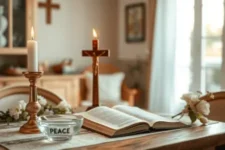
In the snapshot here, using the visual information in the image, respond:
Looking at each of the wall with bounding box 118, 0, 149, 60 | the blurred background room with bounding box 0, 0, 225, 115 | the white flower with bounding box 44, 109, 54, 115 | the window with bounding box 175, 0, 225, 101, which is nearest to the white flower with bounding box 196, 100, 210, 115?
the white flower with bounding box 44, 109, 54, 115

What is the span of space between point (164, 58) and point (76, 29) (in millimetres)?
1480

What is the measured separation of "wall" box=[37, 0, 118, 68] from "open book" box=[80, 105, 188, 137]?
292 cm

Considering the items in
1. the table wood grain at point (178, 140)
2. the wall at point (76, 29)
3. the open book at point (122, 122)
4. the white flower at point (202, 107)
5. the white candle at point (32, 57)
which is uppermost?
the wall at point (76, 29)

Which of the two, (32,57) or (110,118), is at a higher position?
(32,57)

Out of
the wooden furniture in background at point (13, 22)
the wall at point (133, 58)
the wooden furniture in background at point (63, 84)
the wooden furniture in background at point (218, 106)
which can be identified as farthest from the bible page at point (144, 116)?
the wall at point (133, 58)

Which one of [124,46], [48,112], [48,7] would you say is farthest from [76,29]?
[48,112]

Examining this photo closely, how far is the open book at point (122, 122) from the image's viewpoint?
1669mm

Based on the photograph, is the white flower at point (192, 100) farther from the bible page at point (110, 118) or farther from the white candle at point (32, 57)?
the white candle at point (32, 57)

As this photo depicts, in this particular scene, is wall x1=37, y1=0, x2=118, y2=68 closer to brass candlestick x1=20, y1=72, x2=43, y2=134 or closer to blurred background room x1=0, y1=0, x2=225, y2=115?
blurred background room x1=0, y1=0, x2=225, y2=115

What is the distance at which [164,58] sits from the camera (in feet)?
12.7

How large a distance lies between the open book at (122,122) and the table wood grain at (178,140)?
0.05 meters

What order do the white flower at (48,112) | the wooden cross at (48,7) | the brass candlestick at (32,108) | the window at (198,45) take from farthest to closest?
the wooden cross at (48,7) → the window at (198,45) → the white flower at (48,112) → the brass candlestick at (32,108)

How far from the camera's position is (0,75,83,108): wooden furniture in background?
165 inches

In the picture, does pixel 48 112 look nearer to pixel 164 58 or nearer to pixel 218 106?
pixel 218 106
